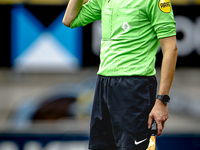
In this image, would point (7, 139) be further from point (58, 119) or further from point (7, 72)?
point (7, 72)

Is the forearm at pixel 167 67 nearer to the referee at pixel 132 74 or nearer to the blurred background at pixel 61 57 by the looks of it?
the referee at pixel 132 74

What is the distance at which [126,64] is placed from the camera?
1.79 metres

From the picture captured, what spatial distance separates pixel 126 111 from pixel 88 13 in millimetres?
648

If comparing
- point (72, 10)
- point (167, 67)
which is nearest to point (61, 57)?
point (72, 10)

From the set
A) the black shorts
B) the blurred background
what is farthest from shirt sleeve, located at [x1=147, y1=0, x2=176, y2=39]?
the blurred background

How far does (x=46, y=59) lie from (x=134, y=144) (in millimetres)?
5510

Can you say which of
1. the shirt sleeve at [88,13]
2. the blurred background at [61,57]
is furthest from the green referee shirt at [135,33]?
the blurred background at [61,57]

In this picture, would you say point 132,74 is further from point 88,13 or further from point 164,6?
point 88,13

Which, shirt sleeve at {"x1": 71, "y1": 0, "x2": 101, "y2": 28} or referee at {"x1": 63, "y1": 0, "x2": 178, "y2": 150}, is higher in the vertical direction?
shirt sleeve at {"x1": 71, "y1": 0, "x2": 101, "y2": 28}

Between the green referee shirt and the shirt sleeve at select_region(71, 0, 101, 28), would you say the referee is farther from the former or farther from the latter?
the shirt sleeve at select_region(71, 0, 101, 28)

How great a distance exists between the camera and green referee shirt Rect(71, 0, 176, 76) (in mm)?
1745

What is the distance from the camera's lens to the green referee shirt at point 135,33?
1745 millimetres

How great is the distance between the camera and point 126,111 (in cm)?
177

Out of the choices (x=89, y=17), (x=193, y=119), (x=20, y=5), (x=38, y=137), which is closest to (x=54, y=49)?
(x=20, y=5)
